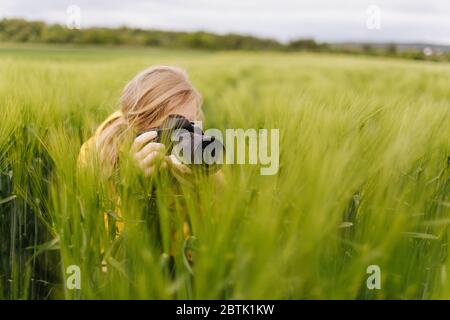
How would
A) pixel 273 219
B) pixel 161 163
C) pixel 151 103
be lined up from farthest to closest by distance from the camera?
1. pixel 151 103
2. pixel 161 163
3. pixel 273 219

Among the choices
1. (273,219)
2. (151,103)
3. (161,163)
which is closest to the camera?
(273,219)

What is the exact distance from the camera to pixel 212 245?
645 mm

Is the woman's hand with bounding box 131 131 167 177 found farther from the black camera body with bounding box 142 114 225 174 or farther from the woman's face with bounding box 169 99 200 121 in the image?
the woman's face with bounding box 169 99 200 121

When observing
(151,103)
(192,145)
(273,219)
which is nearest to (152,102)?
(151,103)

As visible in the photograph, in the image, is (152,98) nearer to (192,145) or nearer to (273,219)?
(192,145)

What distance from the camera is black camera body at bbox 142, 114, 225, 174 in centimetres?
84

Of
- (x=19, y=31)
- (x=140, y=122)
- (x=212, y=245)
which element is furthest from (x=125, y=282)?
(x=19, y=31)

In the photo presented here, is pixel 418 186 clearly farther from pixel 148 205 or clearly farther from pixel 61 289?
pixel 61 289

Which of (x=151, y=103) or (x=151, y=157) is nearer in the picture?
(x=151, y=157)

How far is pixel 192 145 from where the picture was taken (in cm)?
90

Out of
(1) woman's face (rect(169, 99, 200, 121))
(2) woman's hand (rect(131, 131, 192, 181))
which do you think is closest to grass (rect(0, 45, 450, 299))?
(2) woman's hand (rect(131, 131, 192, 181))

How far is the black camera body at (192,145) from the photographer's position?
84cm

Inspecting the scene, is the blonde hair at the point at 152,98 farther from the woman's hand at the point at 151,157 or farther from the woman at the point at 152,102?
the woman's hand at the point at 151,157

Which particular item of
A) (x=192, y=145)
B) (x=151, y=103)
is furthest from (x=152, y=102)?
(x=192, y=145)
